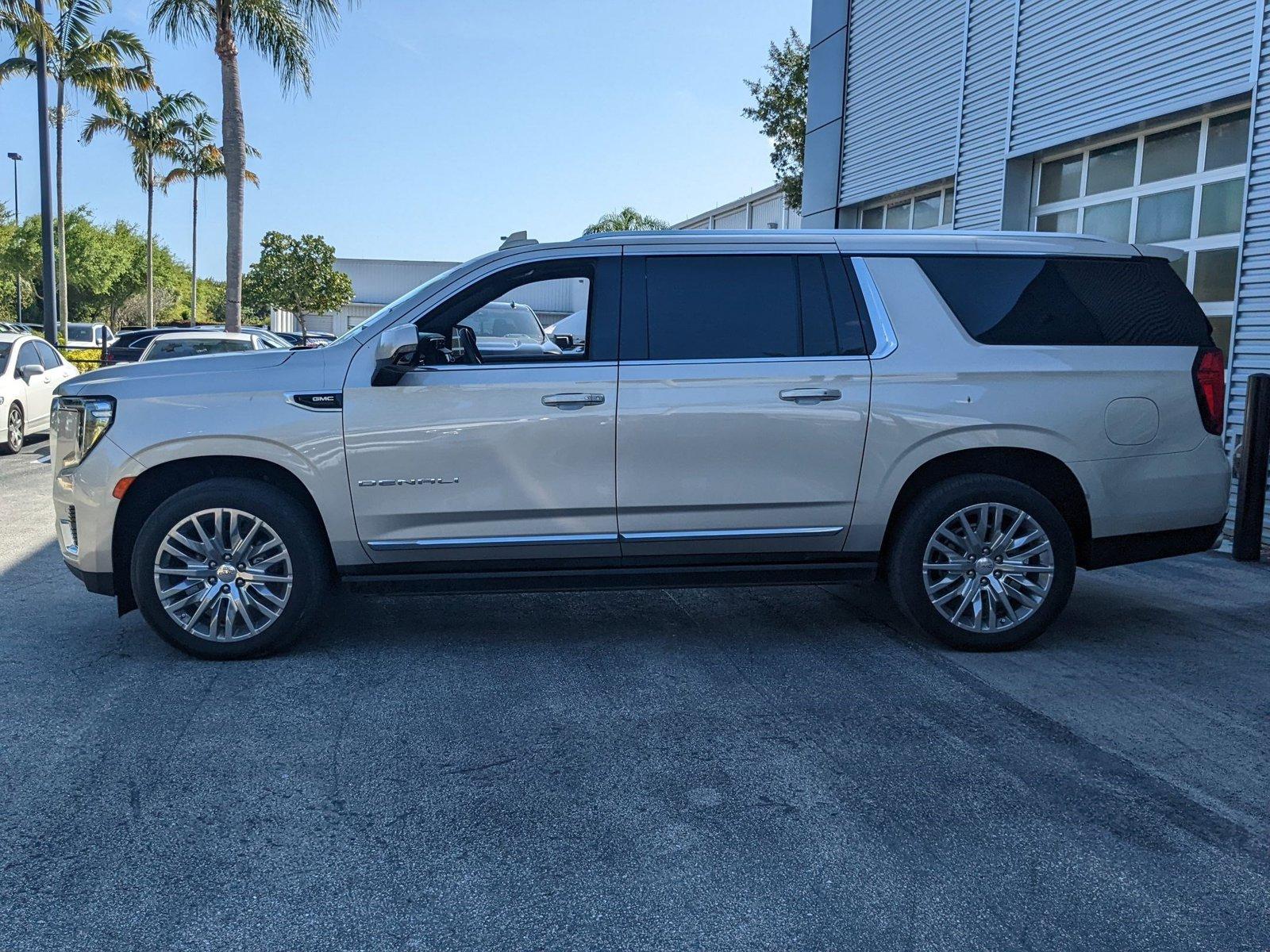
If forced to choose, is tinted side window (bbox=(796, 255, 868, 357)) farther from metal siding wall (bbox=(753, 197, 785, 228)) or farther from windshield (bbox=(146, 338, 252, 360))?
metal siding wall (bbox=(753, 197, 785, 228))

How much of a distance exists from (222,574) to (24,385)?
1085cm

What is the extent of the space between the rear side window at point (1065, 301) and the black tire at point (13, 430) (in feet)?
39.8

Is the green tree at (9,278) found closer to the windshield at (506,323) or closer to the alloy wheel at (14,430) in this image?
the alloy wheel at (14,430)

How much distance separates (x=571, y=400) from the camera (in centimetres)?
517

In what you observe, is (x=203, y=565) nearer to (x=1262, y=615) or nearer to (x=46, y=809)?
(x=46, y=809)

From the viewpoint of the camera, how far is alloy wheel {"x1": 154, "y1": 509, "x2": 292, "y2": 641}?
16.7 feet

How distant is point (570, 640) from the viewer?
5703 millimetres

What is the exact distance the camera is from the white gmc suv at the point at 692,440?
5113 mm

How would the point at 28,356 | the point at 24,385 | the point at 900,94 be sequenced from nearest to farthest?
the point at 24,385 < the point at 28,356 < the point at 900,94

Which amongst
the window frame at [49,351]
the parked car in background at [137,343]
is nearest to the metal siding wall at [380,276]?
the parked car in background at [137,343]

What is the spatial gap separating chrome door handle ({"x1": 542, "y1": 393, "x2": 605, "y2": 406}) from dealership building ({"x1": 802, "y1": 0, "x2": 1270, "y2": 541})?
6174 millimetres

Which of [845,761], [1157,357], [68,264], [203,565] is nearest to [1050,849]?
[845,761]

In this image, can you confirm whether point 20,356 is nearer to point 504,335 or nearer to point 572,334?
point 504,335

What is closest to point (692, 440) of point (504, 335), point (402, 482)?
point (504, 335)
